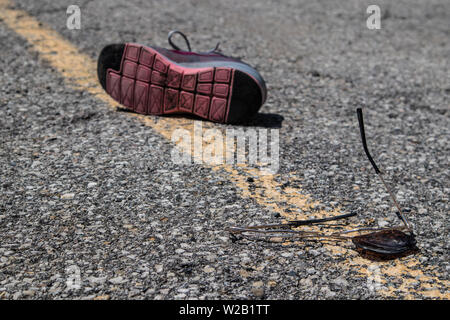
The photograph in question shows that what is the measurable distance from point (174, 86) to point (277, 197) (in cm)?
122

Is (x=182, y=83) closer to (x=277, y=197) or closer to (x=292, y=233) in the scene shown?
(x=277, y=197)

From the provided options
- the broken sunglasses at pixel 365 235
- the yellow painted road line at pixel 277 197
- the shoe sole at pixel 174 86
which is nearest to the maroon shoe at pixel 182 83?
the shoe sole at pixel 174 86

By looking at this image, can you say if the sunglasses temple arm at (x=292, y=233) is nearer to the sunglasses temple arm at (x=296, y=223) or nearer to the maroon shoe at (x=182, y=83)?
the sunglasses temple arm at (x=296, y=223)

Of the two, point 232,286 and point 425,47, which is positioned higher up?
point 425,47

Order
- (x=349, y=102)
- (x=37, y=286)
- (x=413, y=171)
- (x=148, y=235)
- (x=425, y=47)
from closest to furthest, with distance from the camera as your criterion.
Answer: (x=37, y=286) → (x=148, y=235) → (x=413, y=171) → (x=349, y=102) → (x=425, y=47)

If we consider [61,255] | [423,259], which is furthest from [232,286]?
[423,259]

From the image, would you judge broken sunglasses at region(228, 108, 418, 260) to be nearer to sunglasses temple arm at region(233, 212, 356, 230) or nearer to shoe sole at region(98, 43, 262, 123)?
sunglasses temple arm at region(233, 212, 356, 230)

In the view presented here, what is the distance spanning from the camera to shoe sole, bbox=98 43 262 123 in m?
3.40

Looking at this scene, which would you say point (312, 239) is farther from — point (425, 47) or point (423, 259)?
point (425, 47)

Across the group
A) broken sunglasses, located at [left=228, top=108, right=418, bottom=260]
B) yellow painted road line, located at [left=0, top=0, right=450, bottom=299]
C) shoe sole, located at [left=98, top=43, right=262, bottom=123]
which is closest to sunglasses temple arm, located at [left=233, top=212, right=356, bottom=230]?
broken sunglasses, located at [left=228, top=108, right=418, bottom=260]

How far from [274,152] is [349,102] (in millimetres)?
1246

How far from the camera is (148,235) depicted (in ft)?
7.59

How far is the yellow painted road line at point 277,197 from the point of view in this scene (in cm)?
210

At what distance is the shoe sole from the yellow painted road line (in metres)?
0.10
